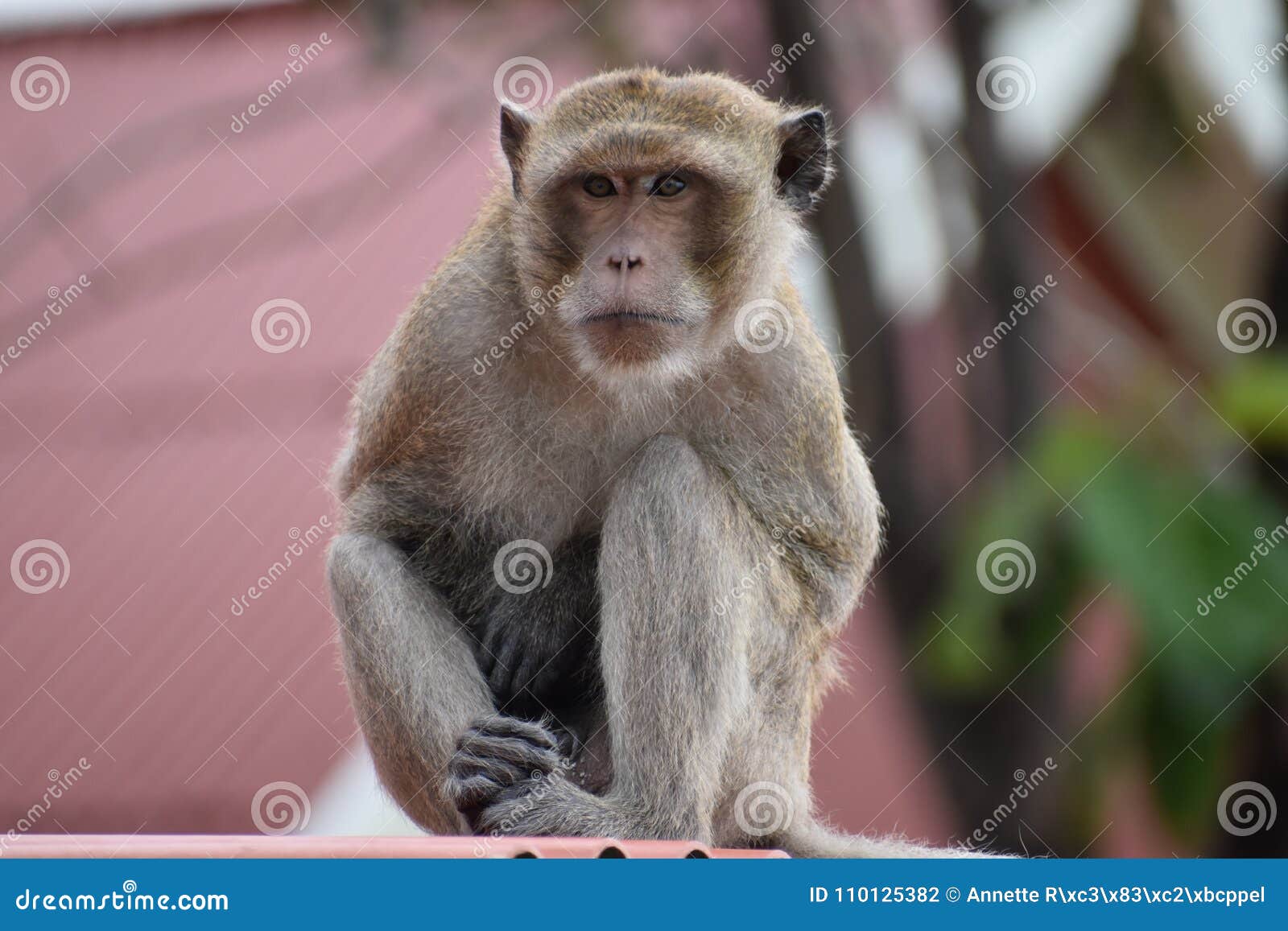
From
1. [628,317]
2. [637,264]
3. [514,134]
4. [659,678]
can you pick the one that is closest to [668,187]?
[637,264]

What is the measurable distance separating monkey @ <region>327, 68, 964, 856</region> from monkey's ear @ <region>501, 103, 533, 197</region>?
0.01 metres

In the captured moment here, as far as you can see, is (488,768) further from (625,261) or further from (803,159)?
(803,159)

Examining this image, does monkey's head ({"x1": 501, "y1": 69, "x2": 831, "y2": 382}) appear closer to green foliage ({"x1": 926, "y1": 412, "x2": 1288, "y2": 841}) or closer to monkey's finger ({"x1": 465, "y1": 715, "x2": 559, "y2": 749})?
monkey's finger ({"x1": 465, "y1": 715, "x2": 559, "y2": 749})

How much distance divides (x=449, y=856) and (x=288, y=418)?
622 centimetres

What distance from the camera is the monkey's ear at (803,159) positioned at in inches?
213

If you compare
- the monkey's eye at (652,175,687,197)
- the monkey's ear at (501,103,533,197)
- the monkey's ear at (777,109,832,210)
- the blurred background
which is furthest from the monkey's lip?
the blurred background

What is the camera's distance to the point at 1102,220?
10664 mm

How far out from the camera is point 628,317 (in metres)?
4.77

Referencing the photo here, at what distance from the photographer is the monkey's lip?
4.77 m

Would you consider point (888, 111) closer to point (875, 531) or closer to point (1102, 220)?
point (1102, 220)

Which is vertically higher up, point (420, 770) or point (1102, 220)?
point (1102, 220)

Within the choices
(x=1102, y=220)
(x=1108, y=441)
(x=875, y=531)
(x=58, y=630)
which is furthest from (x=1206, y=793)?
(x=58, y=630)

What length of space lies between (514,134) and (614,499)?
4.58 ft

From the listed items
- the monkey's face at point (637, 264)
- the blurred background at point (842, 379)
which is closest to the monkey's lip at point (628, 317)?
the monkey's face at point (637, 264)
